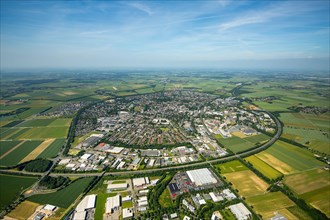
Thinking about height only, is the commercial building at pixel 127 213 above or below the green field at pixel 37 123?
below

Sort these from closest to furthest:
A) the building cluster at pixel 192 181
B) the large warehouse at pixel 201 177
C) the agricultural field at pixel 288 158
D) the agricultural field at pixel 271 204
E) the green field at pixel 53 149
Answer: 1. the agricultural field at pixel 271 204
2. the building cluster at pixel 192 181
3. the large warehouse at pixel 201 177
4. the agricultural field at pixel 288 158
5. the green field at pixel 53 149

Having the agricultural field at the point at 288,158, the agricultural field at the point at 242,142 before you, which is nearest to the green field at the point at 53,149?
the agricultural field at the point at 242,142

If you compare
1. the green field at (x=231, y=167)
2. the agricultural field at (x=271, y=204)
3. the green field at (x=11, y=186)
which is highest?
the green field at (x=231, y=167)

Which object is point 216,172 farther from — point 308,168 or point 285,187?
point 308,168

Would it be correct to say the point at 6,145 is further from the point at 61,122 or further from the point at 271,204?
→ the point at 271,204

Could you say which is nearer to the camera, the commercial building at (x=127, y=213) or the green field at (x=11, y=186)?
the commercial building at (x=127, y=213)

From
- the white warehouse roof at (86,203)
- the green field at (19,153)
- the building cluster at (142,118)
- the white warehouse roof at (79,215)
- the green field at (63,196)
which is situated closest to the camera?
the white warehouse roof at (79,215)

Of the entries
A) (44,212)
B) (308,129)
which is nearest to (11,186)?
(44,212)

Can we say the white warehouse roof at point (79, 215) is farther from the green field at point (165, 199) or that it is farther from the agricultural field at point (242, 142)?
the agricultural field at point (242, 142)

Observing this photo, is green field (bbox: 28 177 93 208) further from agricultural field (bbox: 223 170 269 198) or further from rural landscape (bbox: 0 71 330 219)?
agricultural field (bbox: 223 170 269 198)
